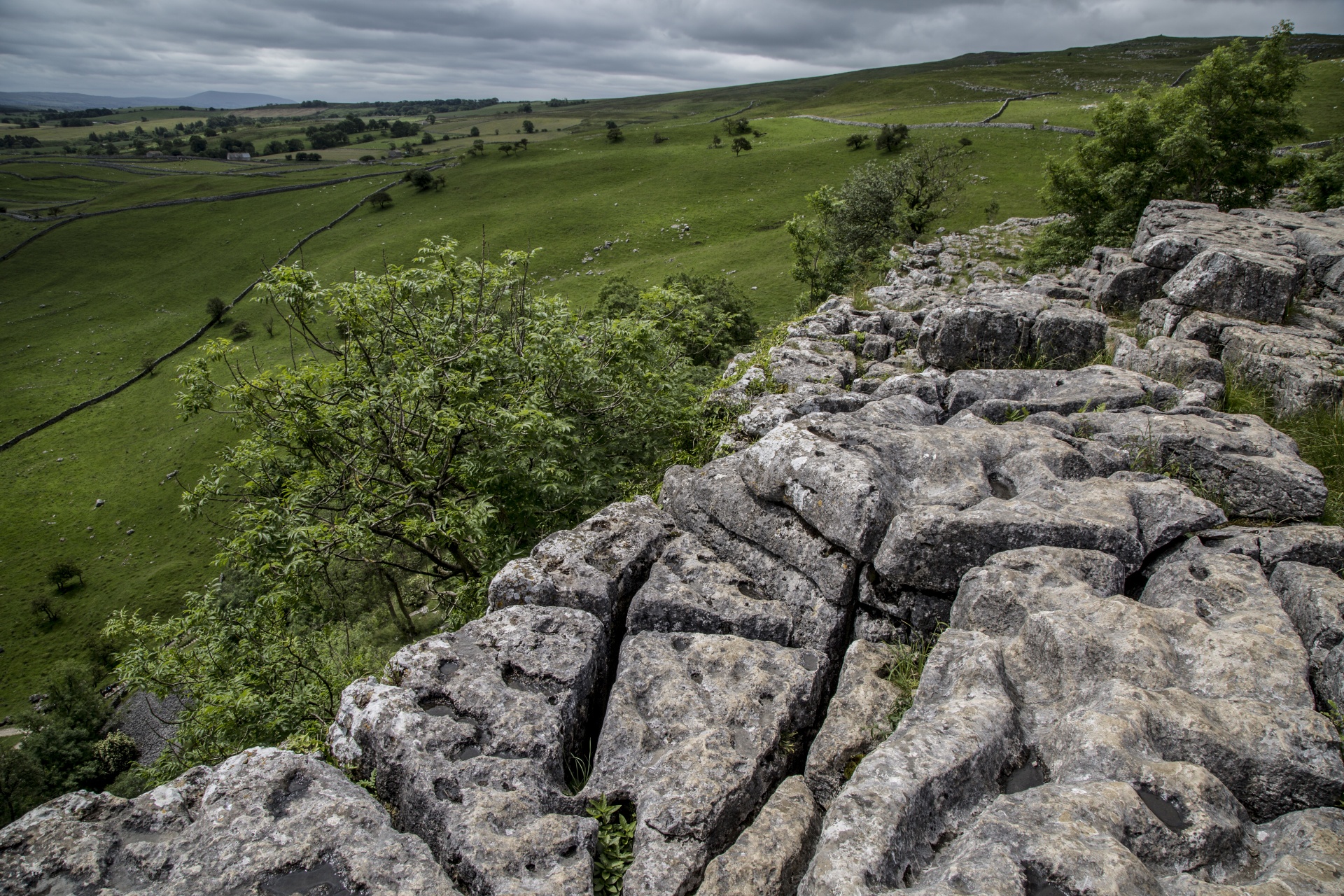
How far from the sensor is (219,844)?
6.12 m

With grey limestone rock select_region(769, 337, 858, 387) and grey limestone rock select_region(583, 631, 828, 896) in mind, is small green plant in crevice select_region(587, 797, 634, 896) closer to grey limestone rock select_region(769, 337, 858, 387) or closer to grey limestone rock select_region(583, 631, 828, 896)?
grey limestone rock select_region(583, 631, 828, 896)

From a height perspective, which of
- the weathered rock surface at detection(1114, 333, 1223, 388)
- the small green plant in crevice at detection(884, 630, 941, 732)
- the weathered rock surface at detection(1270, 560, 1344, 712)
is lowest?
the small green plant in crevice at detection(884, 630, 941, 732)

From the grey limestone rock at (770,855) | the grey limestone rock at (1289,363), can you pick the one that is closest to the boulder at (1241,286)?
the grey limestone rock at (1289,363)

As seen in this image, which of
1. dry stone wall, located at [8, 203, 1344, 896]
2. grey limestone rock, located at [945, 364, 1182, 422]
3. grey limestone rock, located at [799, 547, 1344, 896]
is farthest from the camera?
grey limestone rock, located at [945, 364, 1182, 422]

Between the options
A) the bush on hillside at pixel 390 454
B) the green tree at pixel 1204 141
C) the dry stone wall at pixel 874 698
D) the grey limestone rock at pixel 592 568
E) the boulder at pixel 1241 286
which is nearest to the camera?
the dry stone wall at pixel 874 698

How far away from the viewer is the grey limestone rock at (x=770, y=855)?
568cm

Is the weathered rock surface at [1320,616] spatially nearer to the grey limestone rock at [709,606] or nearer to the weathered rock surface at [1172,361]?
the grey limestone rock at [709,606]

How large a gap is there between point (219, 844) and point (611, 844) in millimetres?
3820

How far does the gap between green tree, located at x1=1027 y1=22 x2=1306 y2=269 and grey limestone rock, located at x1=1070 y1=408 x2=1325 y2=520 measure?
932 inches

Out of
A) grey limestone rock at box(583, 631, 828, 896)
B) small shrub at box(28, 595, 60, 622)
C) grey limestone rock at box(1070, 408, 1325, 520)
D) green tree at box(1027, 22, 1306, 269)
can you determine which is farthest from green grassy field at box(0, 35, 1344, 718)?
grey limestone rock at box(583, 631, 828, 896)

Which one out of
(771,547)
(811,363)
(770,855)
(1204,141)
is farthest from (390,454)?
(1204,141)

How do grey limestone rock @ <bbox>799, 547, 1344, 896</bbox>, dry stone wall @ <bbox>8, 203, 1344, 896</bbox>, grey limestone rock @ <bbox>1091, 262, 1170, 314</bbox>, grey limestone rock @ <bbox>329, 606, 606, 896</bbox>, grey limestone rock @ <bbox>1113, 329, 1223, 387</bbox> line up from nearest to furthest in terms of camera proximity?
grey limestone rock @ <bbox>799, 547, 1344, 896</bbox>, dry stone wall @ <bbox>8, 203, 1344, 896</bbox>, grey limestone rock @ <bbox>329, 606, 606, 896</bbox>, grey limestone rock @ <bbox>1113, 329, 1223, 387</bbox>, grey limestone rock @ <bbox>1091, 262, 1170, 314</bbox>

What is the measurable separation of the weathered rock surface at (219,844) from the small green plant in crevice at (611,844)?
1.43 metres

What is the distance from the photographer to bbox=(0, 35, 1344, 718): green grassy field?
60781 millimetres
